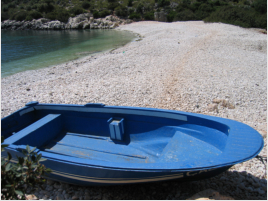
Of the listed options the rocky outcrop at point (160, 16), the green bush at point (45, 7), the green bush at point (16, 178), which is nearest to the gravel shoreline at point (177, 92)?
the green bush at point (16, 178)

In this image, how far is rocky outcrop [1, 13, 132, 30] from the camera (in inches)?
2088

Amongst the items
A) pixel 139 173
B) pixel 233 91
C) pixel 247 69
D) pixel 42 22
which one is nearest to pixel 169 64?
pixel 247 69

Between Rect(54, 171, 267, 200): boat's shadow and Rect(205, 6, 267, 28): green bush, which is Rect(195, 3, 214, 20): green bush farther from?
Rect(54, 171, 267, 200): boat's shadow

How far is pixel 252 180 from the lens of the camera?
4000 mm

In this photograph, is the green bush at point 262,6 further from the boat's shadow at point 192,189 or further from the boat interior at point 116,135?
the boat's shadow at point 192,189

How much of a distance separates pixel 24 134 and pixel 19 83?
9.49 m

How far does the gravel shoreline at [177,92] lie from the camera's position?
406cm

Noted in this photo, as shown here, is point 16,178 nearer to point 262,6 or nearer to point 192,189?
point 192,189

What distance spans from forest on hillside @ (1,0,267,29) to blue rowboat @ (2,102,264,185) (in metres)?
28.7

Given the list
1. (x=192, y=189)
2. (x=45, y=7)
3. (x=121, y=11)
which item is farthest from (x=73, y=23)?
(x=192, y=189)

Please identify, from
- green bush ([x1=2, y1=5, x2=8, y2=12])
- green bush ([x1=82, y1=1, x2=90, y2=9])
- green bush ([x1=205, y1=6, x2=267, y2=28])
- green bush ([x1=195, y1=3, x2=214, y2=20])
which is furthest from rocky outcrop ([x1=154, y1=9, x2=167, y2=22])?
green bush ([x1=2, y1=5, x2=8, y2=12])

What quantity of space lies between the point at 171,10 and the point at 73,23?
89.8ft

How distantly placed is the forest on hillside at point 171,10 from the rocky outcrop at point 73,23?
2.51 metres

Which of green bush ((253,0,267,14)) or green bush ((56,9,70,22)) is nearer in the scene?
green bush ((253,0,267,14))
